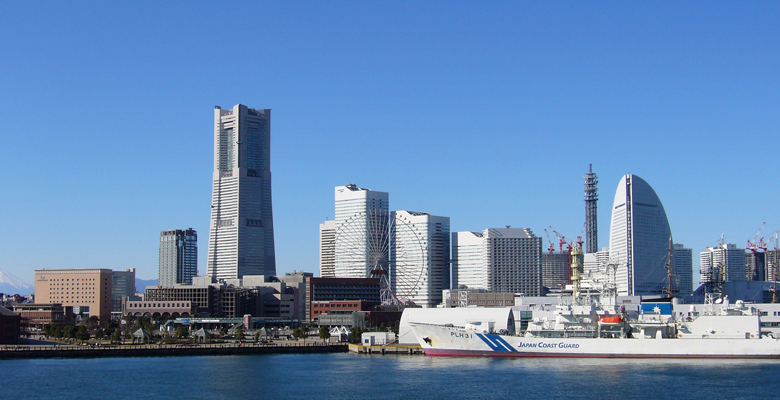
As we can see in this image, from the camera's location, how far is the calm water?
3201 inches

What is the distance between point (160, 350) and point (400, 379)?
5442cm

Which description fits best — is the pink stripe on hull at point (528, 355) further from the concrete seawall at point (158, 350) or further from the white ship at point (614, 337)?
the concrete seawall at point (158, 350)

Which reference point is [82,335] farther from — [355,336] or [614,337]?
[614,337]

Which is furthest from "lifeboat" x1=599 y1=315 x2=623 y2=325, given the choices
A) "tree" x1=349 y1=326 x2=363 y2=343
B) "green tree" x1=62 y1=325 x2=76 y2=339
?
"green tree" x1=62 y1=325 x2=76 y2=339

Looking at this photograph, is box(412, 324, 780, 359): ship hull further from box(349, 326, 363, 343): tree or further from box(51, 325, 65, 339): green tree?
box(51, 325, 65, 339): green tree

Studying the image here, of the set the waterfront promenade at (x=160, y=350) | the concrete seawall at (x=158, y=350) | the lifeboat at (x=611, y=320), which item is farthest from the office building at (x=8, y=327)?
the lifeboat at (x=611, y=320)

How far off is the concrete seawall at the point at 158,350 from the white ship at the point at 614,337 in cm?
2875

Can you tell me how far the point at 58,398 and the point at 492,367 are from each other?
150 ft

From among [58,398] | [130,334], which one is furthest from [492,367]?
[130,334]

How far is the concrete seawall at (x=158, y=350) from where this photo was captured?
12788 centimetres

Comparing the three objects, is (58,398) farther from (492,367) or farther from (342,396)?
(492,367)

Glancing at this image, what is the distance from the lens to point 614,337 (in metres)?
111

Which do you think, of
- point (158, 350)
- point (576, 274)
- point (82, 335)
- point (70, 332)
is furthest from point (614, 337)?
point (70, 332)

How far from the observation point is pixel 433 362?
10931 centimetres
